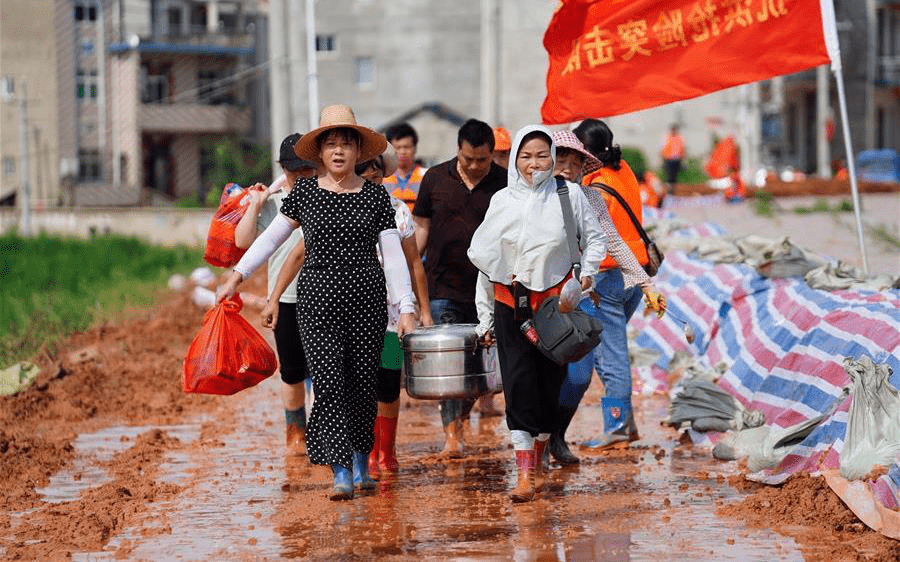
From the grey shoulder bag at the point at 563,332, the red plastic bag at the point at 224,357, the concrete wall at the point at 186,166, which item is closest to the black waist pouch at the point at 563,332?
the grey shoulder bag at the point at 563,332

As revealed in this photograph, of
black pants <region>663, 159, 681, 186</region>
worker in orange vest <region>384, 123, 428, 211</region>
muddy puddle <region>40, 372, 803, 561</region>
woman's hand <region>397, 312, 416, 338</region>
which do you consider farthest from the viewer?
black pants <region>663, 159, 681, 186</region>

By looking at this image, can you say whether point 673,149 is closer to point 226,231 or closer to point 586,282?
point 226,231

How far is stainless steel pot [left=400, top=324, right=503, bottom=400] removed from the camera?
816 cm

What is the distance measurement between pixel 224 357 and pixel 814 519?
3.22 m

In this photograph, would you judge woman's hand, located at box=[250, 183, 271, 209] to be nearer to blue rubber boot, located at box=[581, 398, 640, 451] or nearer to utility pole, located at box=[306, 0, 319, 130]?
blue rubber boot, located at box=[581, 398, 640, 451]

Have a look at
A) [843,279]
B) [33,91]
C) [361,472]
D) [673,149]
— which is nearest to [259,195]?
[361,472]

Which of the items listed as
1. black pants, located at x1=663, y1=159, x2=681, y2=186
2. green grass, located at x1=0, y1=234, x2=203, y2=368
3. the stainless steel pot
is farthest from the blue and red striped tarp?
black pants, located at x1=663, y1=159, x2=681, y2=186

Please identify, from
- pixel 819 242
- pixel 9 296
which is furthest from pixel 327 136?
pixel 9 296

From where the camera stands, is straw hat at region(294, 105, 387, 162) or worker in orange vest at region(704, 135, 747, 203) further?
worker in orange vest at region(704, 135, 747, 203)

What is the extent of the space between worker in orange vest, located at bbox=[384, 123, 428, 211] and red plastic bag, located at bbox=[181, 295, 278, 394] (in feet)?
7.48

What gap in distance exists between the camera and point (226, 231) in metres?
8.93

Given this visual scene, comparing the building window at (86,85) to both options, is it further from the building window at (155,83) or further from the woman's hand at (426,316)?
the woman's hand at (426,316)

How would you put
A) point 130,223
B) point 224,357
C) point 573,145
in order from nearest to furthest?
point 224,357 < point 573,145 < point 130,223

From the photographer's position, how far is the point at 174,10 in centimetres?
7444
